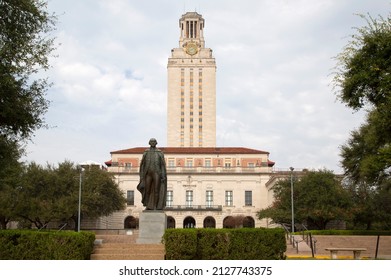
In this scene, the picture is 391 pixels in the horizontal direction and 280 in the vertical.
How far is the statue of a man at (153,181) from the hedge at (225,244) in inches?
115

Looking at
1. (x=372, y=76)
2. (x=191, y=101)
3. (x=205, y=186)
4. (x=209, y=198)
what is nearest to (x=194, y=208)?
(x=209, y=198)

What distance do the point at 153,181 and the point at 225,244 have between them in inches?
157

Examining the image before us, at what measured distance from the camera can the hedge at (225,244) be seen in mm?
13734

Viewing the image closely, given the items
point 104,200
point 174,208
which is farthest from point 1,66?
point 174,208

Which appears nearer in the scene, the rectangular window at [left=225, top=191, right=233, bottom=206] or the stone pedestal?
the stone pedestal

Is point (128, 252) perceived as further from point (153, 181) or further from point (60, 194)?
point (60, 194)

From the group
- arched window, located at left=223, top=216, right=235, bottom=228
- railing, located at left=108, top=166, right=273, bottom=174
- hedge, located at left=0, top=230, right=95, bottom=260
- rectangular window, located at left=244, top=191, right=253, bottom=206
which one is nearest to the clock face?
railing, located at left=108, top=166, right=273, bottom=174

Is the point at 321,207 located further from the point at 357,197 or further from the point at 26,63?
the point at 26,63

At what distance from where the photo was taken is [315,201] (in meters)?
48.7

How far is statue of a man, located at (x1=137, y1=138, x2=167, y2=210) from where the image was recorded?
55.0 ft

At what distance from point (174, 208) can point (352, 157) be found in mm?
36779

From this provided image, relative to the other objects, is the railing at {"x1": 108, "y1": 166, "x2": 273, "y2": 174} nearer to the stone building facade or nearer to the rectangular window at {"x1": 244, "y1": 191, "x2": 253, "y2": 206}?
the stone building facade

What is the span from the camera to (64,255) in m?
13.2

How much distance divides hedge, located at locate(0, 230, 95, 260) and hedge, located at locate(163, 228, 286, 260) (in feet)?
7.52
